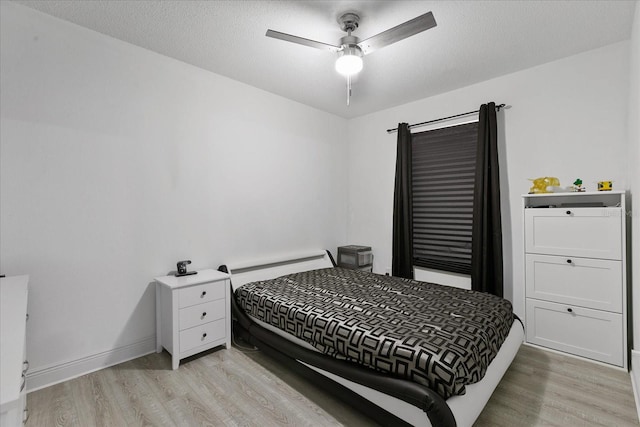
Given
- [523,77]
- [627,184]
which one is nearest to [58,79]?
[523,77]

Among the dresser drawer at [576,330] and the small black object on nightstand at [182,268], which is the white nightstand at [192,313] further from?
the dresser drawer at [576,330]

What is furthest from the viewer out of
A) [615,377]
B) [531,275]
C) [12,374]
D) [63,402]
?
[531,275]

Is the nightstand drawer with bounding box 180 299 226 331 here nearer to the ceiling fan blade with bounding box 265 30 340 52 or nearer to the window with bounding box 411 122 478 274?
the ceiling fan blade with bounding box 265 30 340 52

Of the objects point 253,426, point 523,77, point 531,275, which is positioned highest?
point 523,77

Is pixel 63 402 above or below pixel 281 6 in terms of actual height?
below

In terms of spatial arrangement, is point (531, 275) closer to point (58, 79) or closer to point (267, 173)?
point (267, 173)

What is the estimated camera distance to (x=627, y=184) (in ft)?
8.21

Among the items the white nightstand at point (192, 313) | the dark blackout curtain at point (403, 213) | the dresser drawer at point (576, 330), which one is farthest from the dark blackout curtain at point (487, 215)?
the white nightstand at point (192, 313)

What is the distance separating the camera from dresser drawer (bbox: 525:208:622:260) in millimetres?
2373

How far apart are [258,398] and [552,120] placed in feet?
11.6

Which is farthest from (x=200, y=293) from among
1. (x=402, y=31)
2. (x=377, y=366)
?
(x=402, y=31)

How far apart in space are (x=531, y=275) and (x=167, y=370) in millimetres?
3251

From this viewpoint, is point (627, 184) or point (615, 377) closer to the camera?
point (615, 377)

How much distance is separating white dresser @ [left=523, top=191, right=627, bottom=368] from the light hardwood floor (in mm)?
225
